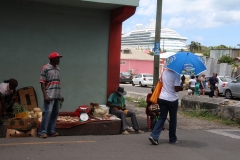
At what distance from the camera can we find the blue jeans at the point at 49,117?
709 centimetres

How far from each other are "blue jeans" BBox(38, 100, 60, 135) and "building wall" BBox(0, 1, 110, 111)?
2032mm

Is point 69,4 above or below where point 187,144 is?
above

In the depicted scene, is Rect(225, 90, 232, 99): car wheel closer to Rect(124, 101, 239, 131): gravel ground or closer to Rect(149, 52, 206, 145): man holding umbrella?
Rect(124, 101, 239, 131): gravel ground

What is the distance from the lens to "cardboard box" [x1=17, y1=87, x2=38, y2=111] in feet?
28.8

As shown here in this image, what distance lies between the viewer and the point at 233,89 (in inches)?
801

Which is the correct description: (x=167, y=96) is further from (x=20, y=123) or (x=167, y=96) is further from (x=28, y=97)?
(x=28, y=97)

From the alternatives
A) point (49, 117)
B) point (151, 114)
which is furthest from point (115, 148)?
point (151, 114)

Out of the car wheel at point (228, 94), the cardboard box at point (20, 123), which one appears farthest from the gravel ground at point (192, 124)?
the car wheel at point (228, 94)

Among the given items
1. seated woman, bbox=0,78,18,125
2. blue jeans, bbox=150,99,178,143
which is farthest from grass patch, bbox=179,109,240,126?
seated woman, bbox=0,78,18,125

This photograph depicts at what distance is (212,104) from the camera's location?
38.2 feet

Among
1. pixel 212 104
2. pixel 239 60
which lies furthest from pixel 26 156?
pixel 239 60

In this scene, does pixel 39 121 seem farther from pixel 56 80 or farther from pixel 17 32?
pixel 17 32

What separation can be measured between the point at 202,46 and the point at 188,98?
83791 millimetres

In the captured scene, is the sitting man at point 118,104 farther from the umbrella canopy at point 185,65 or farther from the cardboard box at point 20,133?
the umbrella canopy at point 185,65
